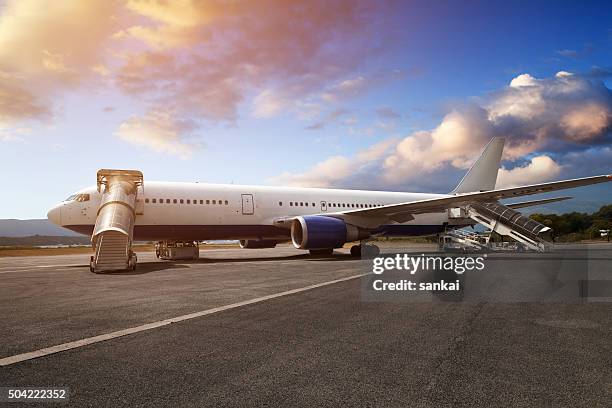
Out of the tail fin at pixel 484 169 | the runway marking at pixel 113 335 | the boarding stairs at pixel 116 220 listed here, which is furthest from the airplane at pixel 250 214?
the runway marking at pixel 113 335

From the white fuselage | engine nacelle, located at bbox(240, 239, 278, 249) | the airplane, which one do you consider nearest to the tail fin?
the airplane

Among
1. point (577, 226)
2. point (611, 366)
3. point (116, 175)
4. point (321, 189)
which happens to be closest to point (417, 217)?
point (321, 189)

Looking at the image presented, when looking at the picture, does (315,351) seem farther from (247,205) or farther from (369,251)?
(369,251)

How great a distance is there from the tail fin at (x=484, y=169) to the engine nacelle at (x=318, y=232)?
13053 millimetres

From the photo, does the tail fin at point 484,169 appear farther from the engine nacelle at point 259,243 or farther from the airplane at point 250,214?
the engine nacelle at point 259,243

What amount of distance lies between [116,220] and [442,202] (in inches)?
557

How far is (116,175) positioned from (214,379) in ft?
55.9

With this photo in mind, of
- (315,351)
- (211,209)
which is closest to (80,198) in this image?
(211,209)

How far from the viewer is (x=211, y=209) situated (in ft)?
63.7

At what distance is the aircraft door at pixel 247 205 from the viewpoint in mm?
20234

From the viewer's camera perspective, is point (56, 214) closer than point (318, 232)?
Yes

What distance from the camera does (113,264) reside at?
13898 millimetres

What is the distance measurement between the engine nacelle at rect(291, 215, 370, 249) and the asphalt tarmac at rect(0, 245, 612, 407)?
35.0ft

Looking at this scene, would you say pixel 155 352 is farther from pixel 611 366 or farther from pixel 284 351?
pixel 611 366
